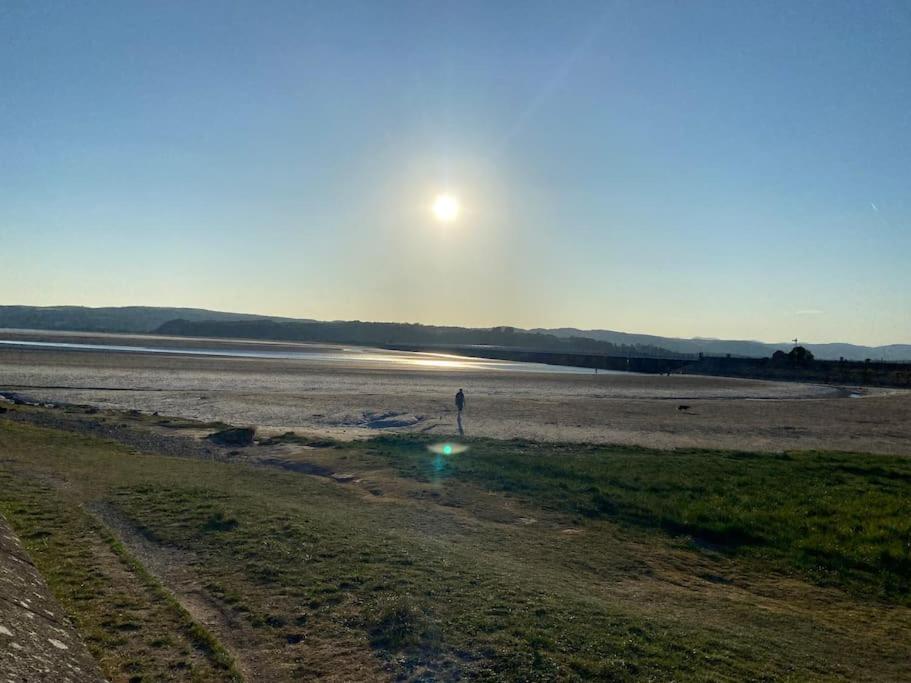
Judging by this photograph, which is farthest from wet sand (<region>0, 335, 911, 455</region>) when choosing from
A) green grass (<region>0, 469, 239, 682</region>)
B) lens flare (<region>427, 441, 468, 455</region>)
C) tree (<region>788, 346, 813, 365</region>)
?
tree (<region>788, 346, 813, 365</region>)

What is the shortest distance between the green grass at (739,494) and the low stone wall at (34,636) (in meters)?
11.0

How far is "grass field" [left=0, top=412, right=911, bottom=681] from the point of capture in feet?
23.3

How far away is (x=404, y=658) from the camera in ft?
22.9

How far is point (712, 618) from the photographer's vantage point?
918 centimetres

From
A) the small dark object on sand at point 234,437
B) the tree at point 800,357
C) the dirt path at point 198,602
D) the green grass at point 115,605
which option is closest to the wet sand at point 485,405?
the small dark object on sand at point 234,437

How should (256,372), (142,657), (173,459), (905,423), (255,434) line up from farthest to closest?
(256,372)
(905,423)
(255,434)
(173,459)
(142,657)

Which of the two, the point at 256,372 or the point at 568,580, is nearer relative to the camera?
the point at 568,580

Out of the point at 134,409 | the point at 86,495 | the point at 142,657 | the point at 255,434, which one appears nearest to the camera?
the point at 142,657

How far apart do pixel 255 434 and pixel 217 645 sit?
67.4 ft

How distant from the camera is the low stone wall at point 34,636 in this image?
509 centimetres

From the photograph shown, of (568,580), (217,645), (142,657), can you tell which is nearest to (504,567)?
(568,580)

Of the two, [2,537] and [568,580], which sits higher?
[2,537]

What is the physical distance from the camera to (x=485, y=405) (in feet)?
140

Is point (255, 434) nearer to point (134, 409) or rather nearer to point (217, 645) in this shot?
point (134, 409)
